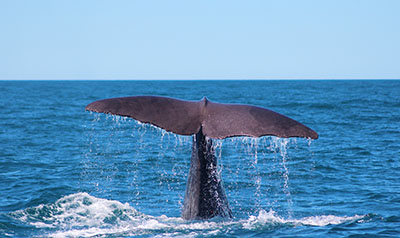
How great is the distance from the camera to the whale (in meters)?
6.61

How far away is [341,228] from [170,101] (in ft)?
11.6

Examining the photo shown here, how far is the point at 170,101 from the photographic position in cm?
734

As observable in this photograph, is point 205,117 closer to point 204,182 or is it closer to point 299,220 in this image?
point 204,182

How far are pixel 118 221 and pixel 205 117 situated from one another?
9.39ft

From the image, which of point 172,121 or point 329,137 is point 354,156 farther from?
point 172,121

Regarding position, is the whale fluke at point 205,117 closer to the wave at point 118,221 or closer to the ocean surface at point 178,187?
the ocean surface at point 178,187

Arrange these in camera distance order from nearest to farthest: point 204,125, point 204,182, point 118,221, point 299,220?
point 204,125, point 204,182, point 118,221, point 299,220

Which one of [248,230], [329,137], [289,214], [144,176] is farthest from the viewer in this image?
[329,137]

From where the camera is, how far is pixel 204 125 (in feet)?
23.4

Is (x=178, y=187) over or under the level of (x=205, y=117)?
under

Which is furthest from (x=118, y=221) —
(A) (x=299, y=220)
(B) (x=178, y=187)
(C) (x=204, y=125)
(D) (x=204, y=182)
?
(B) (x=178, y=187)

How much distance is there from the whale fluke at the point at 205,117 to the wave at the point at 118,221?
5.14ft

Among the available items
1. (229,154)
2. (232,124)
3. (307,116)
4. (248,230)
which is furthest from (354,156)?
(307,116)

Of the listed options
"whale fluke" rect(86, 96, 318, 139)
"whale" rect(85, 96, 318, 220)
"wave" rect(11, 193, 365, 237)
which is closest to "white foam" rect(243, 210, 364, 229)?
"wave" rect(11, 193, 365, 237)
